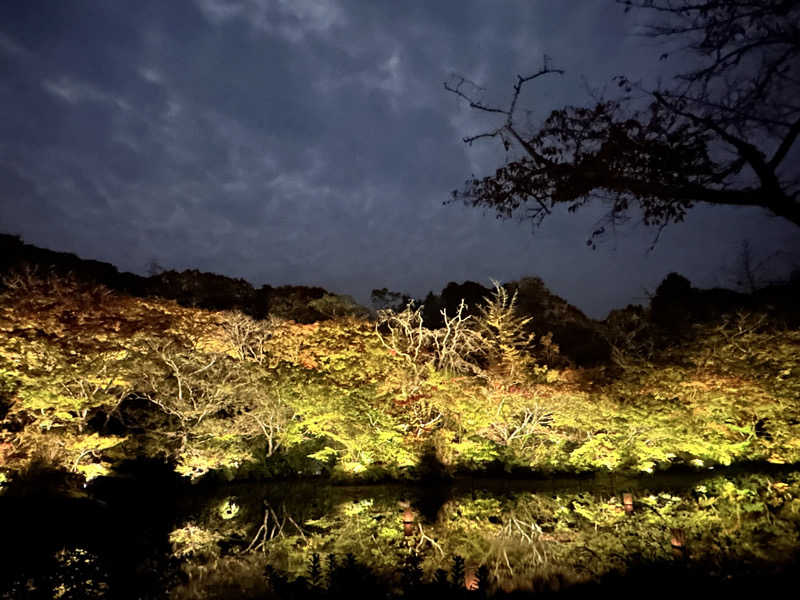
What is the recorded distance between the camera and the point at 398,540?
6293 mm

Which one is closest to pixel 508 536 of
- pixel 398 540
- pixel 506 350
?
pixel 398 540

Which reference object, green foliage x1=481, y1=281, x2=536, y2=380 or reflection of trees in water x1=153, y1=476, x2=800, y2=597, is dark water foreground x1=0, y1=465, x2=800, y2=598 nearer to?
reflection of trees in water x1=153, y1=476, x2=800, y2=597

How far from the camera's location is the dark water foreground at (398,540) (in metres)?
4.47

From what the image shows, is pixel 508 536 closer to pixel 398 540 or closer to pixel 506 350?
pixel 398 540

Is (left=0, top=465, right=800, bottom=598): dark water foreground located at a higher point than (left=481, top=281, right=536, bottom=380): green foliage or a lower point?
lower

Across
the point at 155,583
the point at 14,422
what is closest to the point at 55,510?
the point at 14,422

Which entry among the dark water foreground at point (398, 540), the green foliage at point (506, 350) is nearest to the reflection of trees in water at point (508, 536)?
the dark water foreground at point (398, 540)

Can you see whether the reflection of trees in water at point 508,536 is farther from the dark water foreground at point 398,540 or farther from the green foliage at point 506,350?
the green foliage at point 506,350

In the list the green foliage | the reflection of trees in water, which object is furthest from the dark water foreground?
the green foliage

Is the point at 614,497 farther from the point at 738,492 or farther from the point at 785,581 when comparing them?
the point at 785,581

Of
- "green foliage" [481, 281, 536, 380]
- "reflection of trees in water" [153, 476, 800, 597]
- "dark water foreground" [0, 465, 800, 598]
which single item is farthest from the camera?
"green foliage" [481, 281, 536, 380]

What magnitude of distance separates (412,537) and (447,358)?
5316 mm

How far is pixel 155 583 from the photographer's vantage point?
15.6 ft

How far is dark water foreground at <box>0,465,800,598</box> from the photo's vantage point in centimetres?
447
